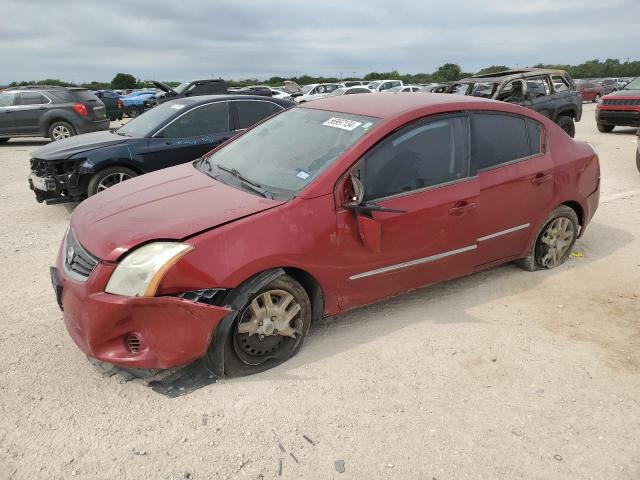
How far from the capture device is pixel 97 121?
46.1 ft

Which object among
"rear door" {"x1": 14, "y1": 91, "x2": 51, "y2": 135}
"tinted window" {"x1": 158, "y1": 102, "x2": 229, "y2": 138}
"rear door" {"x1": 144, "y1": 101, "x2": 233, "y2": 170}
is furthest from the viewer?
"rear door" {"x1": 14, "y1": 91, "x2": 51, "y2": 135}

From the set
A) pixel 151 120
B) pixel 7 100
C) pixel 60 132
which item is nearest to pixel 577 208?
pixel 151 120

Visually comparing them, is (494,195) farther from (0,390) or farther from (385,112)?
(0,390)

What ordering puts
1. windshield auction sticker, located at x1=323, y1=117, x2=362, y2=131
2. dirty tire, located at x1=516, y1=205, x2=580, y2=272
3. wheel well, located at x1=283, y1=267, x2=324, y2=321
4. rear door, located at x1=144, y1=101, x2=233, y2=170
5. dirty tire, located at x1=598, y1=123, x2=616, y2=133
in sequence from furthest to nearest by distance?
dirty tire, located at x1=598, y1=123, x2=616, y2=133 → rear door, located at x1=144, y1=101, x2=233, y2=170 → dirty tire, located at x1=516, y1=205, x2=580, y2=272 → windshield auction sticker, located at x1=323, y1=117, x2=362, y2=131 → wheel well, located at x1=283, y1=267, x2=324, y2=321

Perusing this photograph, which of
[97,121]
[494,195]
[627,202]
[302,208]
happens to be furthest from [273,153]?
[97,121]

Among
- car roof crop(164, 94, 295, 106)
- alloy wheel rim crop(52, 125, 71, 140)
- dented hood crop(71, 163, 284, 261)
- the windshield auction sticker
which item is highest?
the windshield auction sticker

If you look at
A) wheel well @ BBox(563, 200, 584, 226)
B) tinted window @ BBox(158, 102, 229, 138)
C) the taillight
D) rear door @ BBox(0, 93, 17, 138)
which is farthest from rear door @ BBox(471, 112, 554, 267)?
rear door @ BBox(0, 93, 17, 138)

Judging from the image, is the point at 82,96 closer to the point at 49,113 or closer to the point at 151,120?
the point at 49,113

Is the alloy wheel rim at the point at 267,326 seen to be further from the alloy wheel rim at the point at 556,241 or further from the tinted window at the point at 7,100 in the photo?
the tinted window at the point at 7,100

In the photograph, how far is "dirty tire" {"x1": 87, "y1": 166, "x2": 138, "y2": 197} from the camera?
6.36 metres

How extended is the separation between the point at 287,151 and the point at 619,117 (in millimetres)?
12997

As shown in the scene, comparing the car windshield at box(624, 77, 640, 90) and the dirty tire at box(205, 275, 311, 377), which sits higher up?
the car windshield at box(624, 77, 640, 90)

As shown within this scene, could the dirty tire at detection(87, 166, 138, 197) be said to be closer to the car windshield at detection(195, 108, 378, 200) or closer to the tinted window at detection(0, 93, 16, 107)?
the car windshield at detection(195, 108, 378, 200)

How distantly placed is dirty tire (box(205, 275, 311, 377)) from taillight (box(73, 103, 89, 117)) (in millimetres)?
12938
